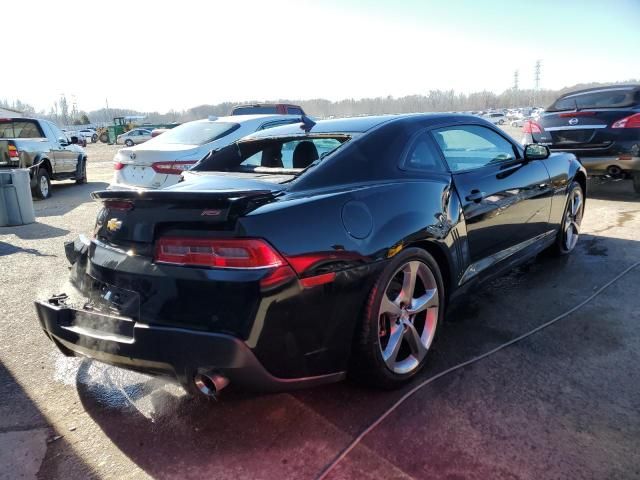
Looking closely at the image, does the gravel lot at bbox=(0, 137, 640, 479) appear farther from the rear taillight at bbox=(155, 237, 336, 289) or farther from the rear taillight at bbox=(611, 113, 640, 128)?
the rear taillight at bbox=(611, 113, 640, 128)

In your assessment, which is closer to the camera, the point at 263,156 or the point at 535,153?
the point at 263,156

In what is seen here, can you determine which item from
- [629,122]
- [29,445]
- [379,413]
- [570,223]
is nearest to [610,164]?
[629,122]

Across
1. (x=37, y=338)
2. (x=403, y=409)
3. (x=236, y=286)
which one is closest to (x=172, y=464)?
(x=236, y=286)

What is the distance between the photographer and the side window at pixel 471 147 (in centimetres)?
342

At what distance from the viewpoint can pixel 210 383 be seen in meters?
2.20

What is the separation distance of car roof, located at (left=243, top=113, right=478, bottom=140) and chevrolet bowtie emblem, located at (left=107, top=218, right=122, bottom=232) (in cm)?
133

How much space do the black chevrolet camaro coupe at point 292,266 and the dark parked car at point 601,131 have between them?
5.11 m

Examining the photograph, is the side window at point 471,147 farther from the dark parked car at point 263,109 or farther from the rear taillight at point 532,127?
the dark parked car at point 263,109

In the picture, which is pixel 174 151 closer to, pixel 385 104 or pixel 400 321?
pixel 400 321

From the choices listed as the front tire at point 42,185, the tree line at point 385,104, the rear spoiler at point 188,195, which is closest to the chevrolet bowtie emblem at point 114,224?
the rear spoiler at point 188,195

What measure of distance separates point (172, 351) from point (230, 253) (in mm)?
475

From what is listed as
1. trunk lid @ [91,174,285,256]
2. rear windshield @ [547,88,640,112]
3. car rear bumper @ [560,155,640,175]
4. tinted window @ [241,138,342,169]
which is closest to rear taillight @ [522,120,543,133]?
rear windshield @ [547,88,640,112]

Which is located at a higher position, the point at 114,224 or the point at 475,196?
the point at 114,224

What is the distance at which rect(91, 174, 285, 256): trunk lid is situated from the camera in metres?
2.19
